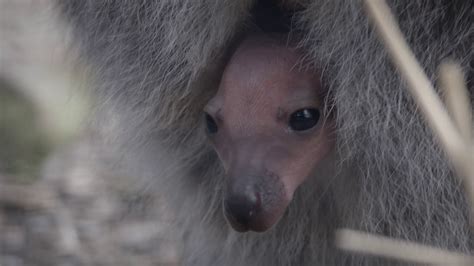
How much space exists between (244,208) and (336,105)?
A: 0.31 metres

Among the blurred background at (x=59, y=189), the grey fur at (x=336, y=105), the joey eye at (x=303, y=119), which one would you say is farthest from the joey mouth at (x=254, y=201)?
the blurred background at (x=59, y=189)

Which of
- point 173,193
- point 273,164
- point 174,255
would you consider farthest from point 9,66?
point 273,164

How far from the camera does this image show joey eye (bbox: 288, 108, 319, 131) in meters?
2.16

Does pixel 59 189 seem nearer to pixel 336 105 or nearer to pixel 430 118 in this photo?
pixel 336 105

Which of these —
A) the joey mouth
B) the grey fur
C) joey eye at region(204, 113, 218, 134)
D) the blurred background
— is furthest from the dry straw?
the blurred background

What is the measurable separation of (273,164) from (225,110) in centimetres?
15

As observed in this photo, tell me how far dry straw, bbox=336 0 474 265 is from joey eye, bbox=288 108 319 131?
19 centimetres

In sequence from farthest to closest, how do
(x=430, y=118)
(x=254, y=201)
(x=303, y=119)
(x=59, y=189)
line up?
(x=59, y=189) < (x=303, y=119) < (x=254, y=201) < (x=430, y=118)

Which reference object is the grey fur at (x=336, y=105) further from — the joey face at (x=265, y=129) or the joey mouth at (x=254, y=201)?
the joey mouth at (x=254, y=201)

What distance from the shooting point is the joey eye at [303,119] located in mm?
2164

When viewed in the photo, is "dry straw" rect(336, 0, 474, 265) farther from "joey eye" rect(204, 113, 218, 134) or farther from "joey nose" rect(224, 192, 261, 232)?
"joey eye" rect(204, 113, 218, 134)

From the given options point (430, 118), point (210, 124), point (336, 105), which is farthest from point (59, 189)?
point (430, 118)

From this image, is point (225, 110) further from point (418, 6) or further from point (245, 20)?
point (418, 6)

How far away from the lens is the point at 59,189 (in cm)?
408
